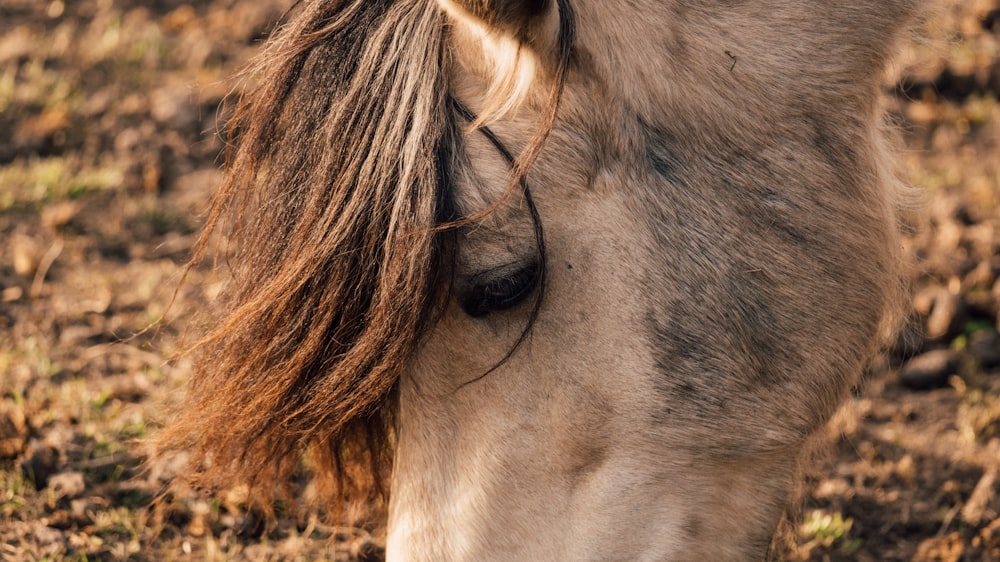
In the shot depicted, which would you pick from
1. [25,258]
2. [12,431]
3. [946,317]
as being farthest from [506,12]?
[25,258]

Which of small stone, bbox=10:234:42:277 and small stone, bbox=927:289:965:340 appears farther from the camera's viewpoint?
small stone, bbox=10:234:42:277

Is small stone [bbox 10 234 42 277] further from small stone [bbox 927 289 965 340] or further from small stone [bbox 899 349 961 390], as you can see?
small stone [bbox 927 289 965 340]

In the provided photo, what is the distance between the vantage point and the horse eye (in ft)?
6.04

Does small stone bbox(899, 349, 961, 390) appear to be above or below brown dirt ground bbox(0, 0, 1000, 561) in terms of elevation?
below

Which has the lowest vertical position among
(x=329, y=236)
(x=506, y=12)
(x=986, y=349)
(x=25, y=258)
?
(x=986, y=349)

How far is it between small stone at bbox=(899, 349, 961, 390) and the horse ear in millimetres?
2062

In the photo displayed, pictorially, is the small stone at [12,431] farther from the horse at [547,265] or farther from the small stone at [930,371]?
the small stone at [930,371]

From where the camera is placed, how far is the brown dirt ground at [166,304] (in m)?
2.55

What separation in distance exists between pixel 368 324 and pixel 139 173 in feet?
8.90

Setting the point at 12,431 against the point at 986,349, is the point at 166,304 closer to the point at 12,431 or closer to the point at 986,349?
the point at 12,431

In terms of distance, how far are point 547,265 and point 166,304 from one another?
195 centimetres

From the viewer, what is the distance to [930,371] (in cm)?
321

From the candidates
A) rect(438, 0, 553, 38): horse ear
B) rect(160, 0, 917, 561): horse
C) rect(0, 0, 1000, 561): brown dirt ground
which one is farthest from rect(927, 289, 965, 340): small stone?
rect(438, 0, 553, 38): horse ear

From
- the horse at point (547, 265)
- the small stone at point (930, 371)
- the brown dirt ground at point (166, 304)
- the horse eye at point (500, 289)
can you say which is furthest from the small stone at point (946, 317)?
the horse eye at point (500, 289)
